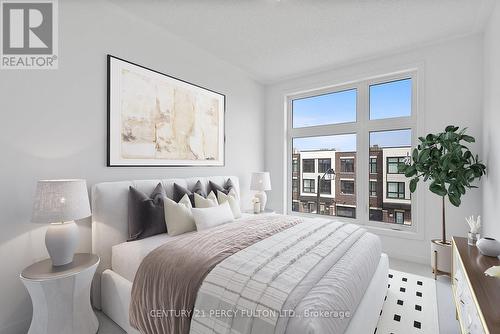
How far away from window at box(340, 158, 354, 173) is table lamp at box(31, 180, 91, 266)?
343cm

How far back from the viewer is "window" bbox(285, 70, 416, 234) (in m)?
3.37

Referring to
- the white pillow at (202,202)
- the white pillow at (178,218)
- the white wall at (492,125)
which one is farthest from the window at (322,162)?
the white pillow at (178,218)

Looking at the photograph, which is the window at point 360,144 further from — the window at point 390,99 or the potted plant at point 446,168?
the potted plant at point 446,168

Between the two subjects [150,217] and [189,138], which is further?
[189,138]

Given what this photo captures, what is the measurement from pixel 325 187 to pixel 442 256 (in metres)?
1.79

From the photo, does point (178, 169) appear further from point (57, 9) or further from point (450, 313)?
point (450, 313)

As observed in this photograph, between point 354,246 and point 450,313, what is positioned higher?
point 354,246

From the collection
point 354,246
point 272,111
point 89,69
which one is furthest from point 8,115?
point 272,111

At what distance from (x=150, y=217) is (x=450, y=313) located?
109 inches

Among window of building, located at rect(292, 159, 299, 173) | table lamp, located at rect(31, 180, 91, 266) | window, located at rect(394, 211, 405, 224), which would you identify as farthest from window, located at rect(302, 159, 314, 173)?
table lamp, located at rect(31, 180, 91, 266)

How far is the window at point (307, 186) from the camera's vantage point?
4.24 m

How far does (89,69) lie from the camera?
2.17m

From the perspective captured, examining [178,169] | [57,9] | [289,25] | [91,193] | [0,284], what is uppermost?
[289,25]

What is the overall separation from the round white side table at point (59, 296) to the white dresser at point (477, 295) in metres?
2.27
